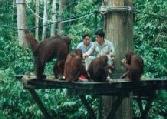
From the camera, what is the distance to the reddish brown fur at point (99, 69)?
25.3 feet

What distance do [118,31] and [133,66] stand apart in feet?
3.72

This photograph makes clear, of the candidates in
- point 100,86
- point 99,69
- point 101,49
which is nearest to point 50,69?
point 101,49

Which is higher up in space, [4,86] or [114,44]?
[114,44]

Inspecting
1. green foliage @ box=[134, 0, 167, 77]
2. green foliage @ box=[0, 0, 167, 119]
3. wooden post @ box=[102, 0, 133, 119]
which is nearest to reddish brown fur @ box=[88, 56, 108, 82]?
wooden post @ box=[102, 0, 133, 119]

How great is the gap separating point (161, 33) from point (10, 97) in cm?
452

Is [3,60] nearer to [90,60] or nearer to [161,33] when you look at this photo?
[161,33]

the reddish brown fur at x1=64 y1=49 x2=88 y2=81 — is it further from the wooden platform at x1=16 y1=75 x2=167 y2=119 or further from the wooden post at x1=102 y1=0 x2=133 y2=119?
the wooden post at x1=102 y1=0 x2=133 y2=119

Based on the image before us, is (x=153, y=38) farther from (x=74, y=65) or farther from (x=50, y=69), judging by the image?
(x=74, y=65)

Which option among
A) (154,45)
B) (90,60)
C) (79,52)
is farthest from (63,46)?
(154,45)

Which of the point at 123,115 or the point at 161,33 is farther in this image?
the point at 161,33

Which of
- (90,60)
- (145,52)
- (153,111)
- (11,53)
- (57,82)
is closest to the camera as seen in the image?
(57,82)

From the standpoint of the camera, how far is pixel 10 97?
11.9m

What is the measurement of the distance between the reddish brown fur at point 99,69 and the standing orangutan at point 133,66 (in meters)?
0.41

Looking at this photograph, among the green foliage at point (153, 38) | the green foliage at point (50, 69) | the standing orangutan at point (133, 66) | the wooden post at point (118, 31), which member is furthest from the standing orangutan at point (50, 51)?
the green foliage at point (153, 38)
